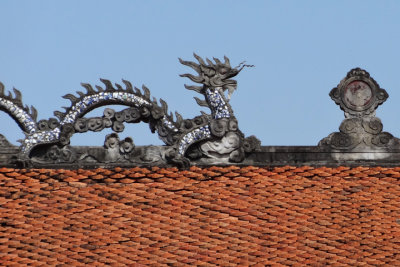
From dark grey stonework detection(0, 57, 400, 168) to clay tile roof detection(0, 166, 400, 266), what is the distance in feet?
1.12

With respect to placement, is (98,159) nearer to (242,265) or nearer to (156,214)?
(156,214)

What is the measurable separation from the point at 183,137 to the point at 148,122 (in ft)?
3.27

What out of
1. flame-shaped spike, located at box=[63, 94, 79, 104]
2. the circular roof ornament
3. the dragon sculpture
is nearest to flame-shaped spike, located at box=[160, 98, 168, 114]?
the dragon sculpture

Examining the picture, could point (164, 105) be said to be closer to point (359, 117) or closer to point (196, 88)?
point (196, 88)

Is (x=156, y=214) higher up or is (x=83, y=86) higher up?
(x=83, y=86)

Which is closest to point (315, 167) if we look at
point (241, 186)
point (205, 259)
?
point (241, 186)

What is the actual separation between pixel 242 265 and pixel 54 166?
16.4 ft

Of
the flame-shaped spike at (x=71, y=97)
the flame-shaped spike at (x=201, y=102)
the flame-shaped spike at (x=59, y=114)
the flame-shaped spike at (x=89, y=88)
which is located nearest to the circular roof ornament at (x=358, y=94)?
the flame-shaped spike at (x=201, y=102)

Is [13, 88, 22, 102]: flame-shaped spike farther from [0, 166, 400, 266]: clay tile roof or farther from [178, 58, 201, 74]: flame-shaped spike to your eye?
[178, 58, 201, 74]: flame-shaped spike

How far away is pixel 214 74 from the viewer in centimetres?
3034

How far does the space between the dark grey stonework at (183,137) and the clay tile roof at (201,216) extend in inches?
13.4

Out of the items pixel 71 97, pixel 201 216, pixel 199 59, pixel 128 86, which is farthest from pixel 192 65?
pixel 201 216

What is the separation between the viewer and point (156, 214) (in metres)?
28.1

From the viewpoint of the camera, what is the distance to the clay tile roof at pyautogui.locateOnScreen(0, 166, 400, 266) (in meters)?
27.5
